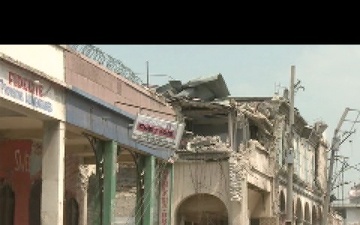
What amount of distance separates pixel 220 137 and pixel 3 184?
12.8 metres

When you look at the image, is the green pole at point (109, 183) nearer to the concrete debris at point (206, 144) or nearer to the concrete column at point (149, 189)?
the concrete column at point (149, 189)

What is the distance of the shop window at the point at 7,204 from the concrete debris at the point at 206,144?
9.97 metres

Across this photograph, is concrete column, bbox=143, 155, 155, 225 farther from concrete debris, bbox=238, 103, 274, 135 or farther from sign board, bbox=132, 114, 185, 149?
concrete debris, bbox=238, 103, 274, 135

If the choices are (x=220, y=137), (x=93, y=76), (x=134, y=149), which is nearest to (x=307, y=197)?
(x=220, y=137)

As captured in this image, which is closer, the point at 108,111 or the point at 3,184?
the point at 108,111

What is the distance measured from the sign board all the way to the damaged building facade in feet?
30.5

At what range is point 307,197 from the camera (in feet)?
162

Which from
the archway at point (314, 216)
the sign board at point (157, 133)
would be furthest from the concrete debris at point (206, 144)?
the archway at point (314, 216)

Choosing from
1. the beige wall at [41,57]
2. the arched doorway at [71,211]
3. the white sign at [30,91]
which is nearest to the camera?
the white sign at [30,91]

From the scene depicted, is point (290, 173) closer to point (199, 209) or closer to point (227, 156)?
point (227, 156)

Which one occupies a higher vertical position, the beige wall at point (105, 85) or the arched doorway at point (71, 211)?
the beige wall at point (105, 85)

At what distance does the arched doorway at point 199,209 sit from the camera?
36125mm
